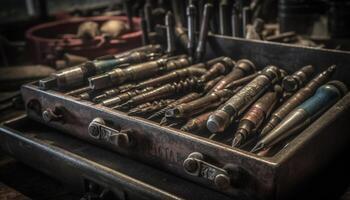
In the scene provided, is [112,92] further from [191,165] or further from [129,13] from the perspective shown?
[129,13]

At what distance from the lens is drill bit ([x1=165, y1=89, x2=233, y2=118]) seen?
1.07 m

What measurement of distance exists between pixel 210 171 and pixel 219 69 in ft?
1.68

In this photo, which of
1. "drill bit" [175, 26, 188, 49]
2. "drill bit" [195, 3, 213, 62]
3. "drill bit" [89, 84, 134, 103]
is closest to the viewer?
"drill bit" [89, 84, 134, 103]

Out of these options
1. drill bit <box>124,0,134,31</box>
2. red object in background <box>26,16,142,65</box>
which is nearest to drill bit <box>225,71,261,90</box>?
red object in background <box>26,16,142,65</box>

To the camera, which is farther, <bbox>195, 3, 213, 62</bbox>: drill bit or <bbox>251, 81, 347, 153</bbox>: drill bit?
<bbox>195, 3, 213, 62</bbox>: drill bit

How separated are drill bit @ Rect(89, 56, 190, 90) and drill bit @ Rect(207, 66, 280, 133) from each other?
308 mm

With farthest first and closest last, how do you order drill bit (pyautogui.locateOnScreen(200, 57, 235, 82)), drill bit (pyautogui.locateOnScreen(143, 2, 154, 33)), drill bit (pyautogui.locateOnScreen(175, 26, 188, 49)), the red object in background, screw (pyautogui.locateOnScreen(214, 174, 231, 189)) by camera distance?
the red object in background, drill bit (pyautogui.locateOnScreen(143, 2, 154, 33)), drill bit (pyautogui.locateOnScreen(175, 26, 188, 49)), drill bit (pyautogui.locateOnScreen(200, 57, 235, 82)), screw (pyautogui.locateOnScreen(214, 174, 231, 189))

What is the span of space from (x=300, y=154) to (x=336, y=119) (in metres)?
0.16

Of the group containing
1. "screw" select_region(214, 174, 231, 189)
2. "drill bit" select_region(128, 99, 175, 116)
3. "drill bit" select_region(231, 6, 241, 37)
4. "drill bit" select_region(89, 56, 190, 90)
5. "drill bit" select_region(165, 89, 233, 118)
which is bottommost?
"screw" select_region(214, 174, 231, 189)

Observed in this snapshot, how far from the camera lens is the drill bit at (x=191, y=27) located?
147 centimetres

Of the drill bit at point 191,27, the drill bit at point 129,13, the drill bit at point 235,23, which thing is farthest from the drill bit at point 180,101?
the drill bit at point 129,13

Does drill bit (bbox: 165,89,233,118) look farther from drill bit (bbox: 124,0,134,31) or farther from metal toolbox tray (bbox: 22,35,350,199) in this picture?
drill bit (bbox: 124,0,134,31)

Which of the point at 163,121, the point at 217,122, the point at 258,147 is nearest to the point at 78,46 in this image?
the point at 163,121

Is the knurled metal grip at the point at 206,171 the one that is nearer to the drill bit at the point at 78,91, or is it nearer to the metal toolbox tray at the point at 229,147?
the metal toolbox tray at the point at 229,147
